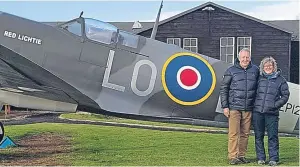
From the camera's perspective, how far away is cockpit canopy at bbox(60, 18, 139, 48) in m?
9.23

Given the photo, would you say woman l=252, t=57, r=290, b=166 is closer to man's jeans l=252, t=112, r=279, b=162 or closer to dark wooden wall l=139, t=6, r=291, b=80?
man's jeans l=252, t=112, r=279, b=162

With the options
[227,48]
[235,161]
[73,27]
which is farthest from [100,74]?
[227,48]

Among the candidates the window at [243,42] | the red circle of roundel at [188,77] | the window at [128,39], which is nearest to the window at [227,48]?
the window at [243,42]

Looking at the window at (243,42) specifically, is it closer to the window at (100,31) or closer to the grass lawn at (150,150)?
the grass lawn at (150,150)

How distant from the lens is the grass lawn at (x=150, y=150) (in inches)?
362

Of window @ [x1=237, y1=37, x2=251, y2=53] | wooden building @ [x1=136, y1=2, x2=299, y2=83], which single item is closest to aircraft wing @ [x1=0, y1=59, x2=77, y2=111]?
wooden building @ [x1=136, y1=2, x2=299, y2=83]

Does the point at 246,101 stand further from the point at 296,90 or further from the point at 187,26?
the point at 187,26

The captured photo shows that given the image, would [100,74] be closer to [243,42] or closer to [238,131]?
[238,131]

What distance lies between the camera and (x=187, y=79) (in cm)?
930

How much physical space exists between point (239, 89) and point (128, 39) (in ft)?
7.06

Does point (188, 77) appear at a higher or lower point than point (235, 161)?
higher

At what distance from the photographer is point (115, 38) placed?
30.5 feet

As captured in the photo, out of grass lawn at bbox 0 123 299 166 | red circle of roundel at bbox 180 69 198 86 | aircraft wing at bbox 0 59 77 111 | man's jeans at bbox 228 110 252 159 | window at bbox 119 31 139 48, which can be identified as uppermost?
window at bbox 119 31 139 48

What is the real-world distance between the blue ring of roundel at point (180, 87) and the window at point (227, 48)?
20.7 meters
